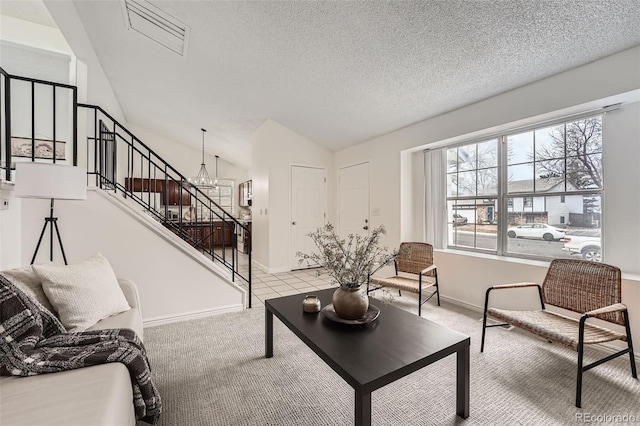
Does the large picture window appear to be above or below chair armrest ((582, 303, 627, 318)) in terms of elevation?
above

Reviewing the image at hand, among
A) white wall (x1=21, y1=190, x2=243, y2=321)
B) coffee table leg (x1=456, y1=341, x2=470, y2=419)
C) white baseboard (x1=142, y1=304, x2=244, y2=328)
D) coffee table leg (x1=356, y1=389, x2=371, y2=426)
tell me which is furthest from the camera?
white baseboard (x1=142, y1=304, x2=244, y2=328)

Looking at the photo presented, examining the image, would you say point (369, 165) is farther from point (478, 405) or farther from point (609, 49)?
point (478, 405)

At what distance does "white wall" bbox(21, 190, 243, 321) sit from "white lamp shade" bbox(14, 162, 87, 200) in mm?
656

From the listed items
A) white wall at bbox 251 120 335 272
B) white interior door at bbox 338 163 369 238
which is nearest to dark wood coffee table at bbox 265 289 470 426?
white interior door at bbox 338 163 369 238

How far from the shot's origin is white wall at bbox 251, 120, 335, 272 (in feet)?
16.1

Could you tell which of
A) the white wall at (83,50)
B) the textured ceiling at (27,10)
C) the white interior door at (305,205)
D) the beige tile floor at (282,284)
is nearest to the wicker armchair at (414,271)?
the beige tile floor at (282,284)

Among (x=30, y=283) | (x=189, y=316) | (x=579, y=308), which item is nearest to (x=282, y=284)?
(x=189, y=316)

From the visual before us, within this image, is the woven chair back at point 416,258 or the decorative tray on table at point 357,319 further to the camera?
the woven chair back at point 416,258

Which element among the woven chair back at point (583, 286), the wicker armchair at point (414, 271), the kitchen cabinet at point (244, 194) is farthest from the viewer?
the kitchen cabinet at point (244, 194)

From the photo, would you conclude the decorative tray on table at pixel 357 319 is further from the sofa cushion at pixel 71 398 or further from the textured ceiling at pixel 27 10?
the textured ceiling at pixel 27 10

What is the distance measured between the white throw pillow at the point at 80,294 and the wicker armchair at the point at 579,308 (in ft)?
9.16

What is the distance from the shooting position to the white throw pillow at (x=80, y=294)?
1564 mm

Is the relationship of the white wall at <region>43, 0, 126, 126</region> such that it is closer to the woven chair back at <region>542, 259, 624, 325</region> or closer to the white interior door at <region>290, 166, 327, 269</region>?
the white interior door at <region>290, 166, 327, 269</region>

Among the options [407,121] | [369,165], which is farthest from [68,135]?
[407,121]
